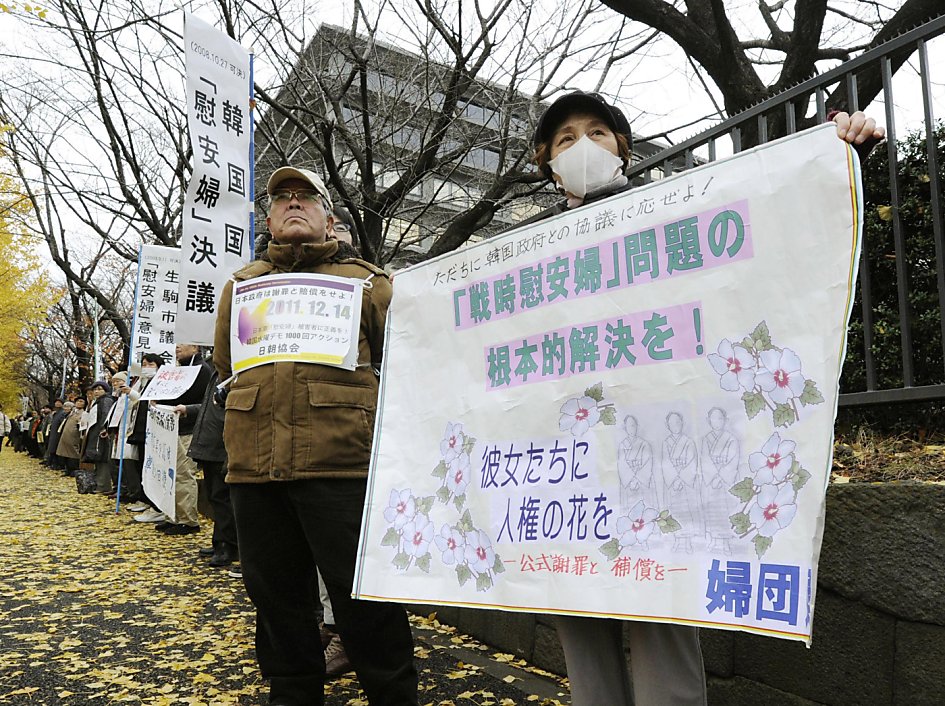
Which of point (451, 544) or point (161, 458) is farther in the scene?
point (161, 458)

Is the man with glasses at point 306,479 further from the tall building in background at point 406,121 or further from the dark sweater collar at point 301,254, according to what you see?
the tall building in background at point 406,121

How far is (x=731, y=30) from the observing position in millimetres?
7219

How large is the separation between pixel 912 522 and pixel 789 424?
907mm

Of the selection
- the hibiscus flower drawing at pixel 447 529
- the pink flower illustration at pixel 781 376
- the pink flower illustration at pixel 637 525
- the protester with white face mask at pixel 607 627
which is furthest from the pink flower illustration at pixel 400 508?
the pink flower illustration at pixel 781 376

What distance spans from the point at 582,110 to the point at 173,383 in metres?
6.11

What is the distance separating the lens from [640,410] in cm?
191

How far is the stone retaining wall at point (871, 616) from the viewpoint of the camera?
7.27 feet

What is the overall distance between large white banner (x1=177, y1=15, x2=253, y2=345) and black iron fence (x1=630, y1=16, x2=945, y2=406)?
3.42m

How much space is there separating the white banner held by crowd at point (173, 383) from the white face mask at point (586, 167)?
5.81 meters

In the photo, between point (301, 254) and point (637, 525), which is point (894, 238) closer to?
point (637, 525)

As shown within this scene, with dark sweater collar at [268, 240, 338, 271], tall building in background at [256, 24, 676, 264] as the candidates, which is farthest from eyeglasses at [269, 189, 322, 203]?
tall building in background at [256, 24, 676, 264]

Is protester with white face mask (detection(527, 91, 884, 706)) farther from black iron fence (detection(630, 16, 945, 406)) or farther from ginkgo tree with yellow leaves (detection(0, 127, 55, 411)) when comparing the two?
ginkgo tree with yellow leaves (detection(0, 127, 55, 411))

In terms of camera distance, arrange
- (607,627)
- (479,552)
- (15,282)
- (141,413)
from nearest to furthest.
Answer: (607,627)
(479,552)
(141,413)
(15,282)

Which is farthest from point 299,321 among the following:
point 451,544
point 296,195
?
point 451,544
